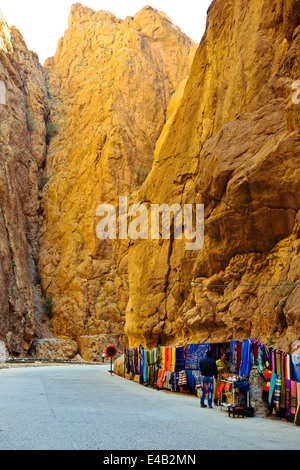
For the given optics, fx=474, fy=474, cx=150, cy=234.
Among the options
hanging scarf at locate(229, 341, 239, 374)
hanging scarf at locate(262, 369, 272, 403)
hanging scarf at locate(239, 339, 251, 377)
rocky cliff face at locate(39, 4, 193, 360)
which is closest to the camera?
hanging scarf at locate(262, 369, 272, 403)

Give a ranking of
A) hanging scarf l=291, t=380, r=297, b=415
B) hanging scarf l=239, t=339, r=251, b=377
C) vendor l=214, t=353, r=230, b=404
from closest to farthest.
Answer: hanging scarf l=291, t=380, r=297, b=415 → hanging scarf l=239, t=339, r=251, b=377 → vendor l=214, t=353, r=230, b=404

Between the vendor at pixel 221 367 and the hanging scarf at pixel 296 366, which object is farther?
the vendor at pixel 221 367

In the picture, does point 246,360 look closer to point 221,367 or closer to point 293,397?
point 221,367

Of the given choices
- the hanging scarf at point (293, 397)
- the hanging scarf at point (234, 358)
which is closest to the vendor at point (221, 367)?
the hanging scarf at point (234, 358)

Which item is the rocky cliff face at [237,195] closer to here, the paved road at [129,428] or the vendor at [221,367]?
the vendor at [221,367]

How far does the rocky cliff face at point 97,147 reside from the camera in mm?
57031

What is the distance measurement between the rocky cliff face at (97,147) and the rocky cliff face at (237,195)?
2740 cm

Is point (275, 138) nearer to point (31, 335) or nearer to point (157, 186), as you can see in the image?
point (157, 186)

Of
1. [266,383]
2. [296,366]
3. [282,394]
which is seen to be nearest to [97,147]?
[266,383]

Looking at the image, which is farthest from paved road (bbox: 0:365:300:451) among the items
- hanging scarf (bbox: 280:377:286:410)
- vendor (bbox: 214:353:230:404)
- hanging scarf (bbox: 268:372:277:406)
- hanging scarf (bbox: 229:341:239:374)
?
hanging scarf (bbox: 229:341:239:374)

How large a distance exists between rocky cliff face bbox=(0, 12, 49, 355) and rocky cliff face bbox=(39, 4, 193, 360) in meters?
1.78

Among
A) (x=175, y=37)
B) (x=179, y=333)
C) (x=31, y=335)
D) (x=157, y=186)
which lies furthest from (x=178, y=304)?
(x=175, y=37)

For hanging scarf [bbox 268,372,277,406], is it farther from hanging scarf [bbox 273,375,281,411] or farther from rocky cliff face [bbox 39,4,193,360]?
rocky cliff face [bbox 39,4,193,360]

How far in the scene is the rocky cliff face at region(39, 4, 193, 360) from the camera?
2245 inches
